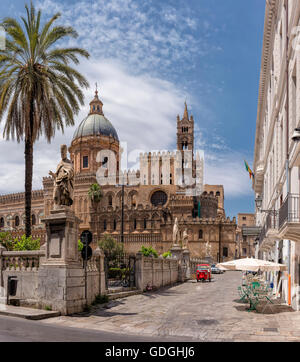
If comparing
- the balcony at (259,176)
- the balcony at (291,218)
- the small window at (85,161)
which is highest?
the small window at (85,161)

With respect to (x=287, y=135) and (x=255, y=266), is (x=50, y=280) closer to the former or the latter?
(x=255, y=266)

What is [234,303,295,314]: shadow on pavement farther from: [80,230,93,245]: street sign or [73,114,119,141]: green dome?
[73,114,119,141]: green dome

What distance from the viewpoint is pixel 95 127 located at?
270 feet

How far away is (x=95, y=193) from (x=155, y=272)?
56.0 metres

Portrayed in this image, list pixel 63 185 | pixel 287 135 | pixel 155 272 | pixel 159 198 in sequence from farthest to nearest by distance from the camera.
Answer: pixel 159 198
pixel 155 272
pixel 287 135
pixel 63 185

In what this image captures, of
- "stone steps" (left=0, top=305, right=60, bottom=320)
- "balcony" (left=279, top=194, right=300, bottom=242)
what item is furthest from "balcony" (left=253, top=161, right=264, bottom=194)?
"stone steps" (left=0, top=305, right=60, bottom=320)

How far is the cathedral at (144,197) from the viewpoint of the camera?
69.4 meters

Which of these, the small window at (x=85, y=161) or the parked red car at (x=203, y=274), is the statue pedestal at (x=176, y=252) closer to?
the parked red car at (x=203, y=274)

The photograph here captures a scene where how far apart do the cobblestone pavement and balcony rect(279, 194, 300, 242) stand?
2562 millimetres

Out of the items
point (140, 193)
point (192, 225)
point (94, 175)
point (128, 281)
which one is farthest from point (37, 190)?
point (128, 281)

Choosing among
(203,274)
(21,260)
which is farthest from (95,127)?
(21,260)

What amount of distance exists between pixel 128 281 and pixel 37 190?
7969 cm

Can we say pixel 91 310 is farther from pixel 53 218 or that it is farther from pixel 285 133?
pixel 285 133

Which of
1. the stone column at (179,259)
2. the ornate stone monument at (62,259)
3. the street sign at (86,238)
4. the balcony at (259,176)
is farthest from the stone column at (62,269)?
the balcony at (259,176)
